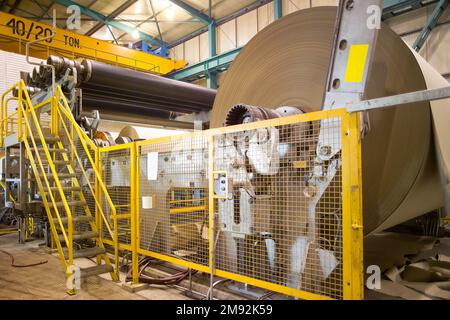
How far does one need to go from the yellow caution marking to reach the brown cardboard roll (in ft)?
1.21

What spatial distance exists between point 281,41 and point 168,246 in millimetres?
2414

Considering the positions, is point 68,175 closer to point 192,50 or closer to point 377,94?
point 377,94

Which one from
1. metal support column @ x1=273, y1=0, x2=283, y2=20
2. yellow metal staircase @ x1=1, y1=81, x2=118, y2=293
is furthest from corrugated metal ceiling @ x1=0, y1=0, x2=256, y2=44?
yellow metal staircase @ x1=1, y1=81, x2=118, y2=293

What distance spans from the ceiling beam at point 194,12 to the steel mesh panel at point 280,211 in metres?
9.65

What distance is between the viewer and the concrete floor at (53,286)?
A: 10.4ft

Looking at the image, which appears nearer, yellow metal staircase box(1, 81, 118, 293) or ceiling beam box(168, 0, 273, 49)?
yellow metal staircase box(1, 81, 118, 293)

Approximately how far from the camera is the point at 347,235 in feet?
6.68

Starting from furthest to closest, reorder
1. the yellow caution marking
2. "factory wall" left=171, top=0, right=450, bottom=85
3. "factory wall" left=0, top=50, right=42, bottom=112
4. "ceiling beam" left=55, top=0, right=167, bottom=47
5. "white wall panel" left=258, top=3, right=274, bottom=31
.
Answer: "ceiling beam" left=55, top=0, right=167, bottom=47 < "white wall panel" left=258, top=3, right=274, bottom=31 < "factory wall" left=0, top=50, right=42, bottom=112 < "factory wall" left=171, top=0, right=450, bottom=85 < the yellow caution marking

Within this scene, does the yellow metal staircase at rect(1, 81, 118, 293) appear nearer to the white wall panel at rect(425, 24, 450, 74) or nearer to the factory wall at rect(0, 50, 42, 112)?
the factory wall at rect(0, 50, 42, 112)

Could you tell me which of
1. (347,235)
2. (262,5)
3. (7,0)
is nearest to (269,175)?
(347,235)

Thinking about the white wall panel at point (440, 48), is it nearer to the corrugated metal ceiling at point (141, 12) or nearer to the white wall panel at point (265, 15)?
the white wall panel at point (265, 15)

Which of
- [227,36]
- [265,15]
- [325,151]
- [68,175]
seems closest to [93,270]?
[68,175]

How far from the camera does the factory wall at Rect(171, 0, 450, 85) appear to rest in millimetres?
7000

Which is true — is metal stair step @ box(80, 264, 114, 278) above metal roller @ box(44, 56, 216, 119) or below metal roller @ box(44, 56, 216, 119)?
below
